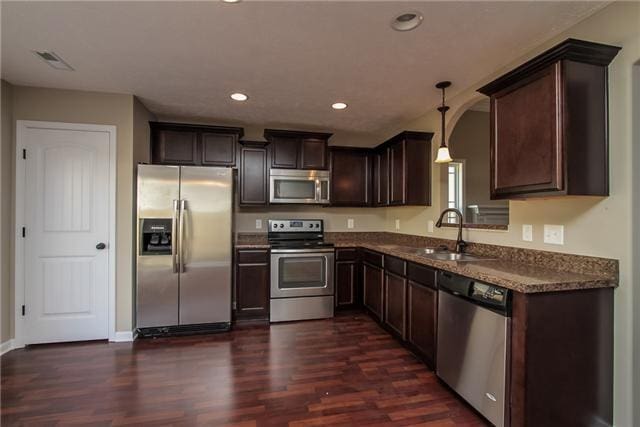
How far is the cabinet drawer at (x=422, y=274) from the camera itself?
2354mm

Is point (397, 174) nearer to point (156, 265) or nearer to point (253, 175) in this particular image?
point (253, 175)

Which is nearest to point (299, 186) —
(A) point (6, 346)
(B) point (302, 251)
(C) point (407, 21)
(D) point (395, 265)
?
(B) point (302, 251)

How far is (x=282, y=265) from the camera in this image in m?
3.60

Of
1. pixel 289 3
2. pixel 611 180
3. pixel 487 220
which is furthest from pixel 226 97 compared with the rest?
pixel 487 220

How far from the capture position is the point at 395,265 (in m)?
3.00

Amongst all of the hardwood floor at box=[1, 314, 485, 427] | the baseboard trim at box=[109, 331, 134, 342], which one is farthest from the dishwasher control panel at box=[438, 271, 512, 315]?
the baseboard trim at box=[109, 331, 134, 342]

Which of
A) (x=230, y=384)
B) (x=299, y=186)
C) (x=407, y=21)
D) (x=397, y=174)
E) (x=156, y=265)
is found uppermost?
(x=407, y=21)

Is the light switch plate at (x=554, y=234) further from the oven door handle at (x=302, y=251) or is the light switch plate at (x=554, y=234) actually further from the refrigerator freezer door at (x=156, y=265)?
the refrigerator freezer door at (x=156, y=265)

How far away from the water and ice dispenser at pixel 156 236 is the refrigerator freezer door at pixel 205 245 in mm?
155

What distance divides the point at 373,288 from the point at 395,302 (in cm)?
58

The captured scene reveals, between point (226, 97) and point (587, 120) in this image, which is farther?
point (226, 97)

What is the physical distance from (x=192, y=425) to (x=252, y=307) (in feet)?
5.71

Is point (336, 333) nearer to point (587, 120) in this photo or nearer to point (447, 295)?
point (447, 295)

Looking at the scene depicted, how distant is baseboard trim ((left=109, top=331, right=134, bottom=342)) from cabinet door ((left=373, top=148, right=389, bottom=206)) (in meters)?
3.25
